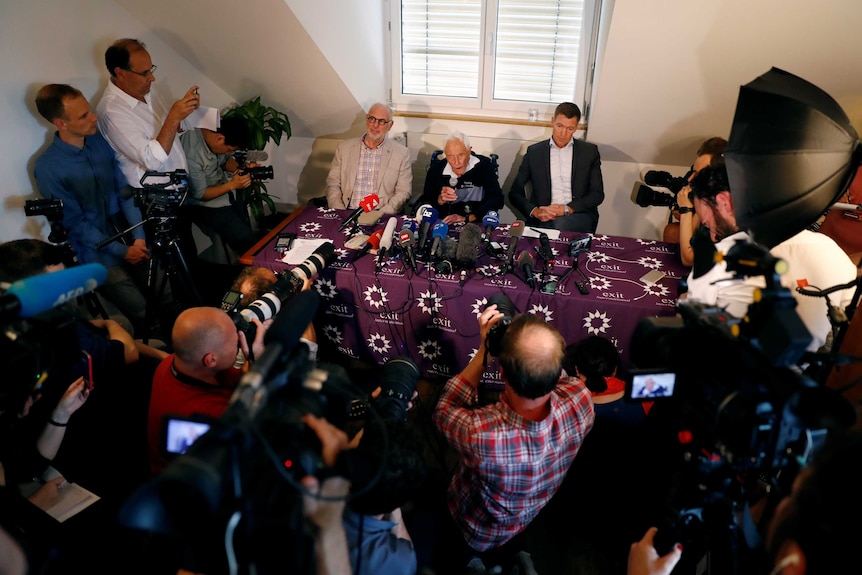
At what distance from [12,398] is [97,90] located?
2.68 m

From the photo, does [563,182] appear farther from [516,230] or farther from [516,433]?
[516,433]

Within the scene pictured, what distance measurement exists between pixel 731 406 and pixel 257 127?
12.1ft

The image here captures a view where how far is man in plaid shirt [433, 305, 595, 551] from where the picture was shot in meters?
1.41

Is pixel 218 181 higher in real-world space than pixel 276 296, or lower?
higher

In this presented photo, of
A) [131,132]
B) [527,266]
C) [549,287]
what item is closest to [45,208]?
[131,132]

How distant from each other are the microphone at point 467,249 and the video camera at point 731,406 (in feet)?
4.14

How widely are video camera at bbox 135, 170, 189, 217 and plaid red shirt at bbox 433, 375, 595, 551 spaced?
1.79m

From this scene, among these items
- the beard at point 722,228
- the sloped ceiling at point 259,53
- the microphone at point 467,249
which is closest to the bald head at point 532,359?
the microphone at point 467,249

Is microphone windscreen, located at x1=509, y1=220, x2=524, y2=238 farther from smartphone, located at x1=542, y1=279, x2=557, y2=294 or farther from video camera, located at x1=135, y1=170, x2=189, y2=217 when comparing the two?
video camera, located at x1=135, y1=170, x2=189, y2=217

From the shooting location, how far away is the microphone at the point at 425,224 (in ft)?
8.55

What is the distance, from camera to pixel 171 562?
1056 mm

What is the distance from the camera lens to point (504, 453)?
143 cm

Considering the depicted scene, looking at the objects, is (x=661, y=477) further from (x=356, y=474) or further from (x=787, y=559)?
(x=356, y=474)

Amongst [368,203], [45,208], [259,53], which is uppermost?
[259,53]
